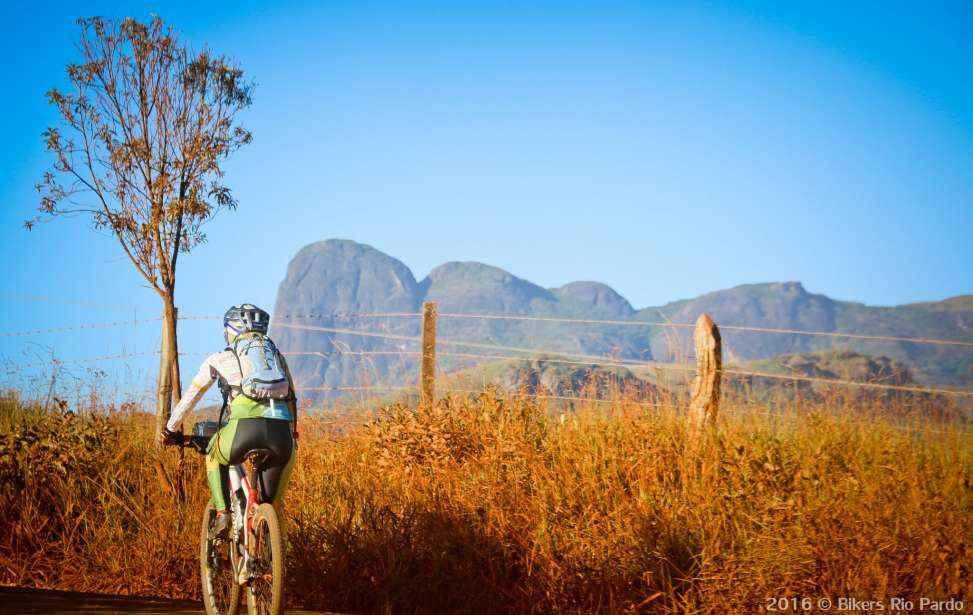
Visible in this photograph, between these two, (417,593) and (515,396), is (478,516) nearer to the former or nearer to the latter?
(417,593)

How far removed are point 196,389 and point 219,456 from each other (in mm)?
410

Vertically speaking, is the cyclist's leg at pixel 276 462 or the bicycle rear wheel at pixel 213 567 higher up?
the cyclist's leg at pixel 276 462

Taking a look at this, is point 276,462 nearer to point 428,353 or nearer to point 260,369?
point 260,369

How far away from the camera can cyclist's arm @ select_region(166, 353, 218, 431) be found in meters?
4.63

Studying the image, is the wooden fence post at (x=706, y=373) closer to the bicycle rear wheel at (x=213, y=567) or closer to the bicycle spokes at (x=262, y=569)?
the bicycle rear wheel at (x=213, y=567)

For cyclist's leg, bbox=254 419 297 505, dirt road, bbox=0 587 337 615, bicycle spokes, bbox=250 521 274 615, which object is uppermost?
cyclist's leg, bbox=254 419 297 505

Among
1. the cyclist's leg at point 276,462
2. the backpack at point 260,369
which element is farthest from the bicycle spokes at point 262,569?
the backpack at point 260,369

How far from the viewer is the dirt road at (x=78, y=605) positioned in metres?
4.24

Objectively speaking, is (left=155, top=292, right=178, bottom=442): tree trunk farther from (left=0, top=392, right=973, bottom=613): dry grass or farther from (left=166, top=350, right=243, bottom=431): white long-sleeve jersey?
(left=166, top=350, right=243, bottom=431): white long-sleeve jersey

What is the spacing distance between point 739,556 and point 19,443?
5845mm

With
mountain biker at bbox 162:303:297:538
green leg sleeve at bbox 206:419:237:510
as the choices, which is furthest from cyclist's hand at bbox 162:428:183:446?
green leg sleeve at bbox 206:419:237:510

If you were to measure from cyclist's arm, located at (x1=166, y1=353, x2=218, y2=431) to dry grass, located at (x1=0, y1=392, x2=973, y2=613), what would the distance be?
1.53 metres

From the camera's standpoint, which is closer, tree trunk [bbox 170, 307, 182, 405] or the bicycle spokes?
the bicycle spokes

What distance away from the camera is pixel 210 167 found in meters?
8.62
